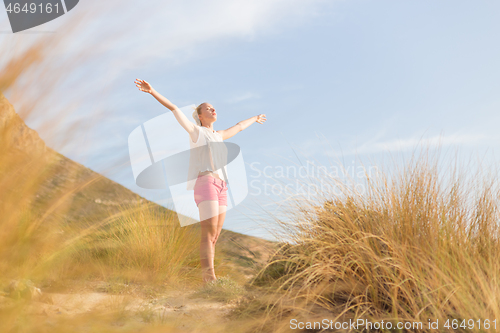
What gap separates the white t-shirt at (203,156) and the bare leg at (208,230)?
0.34 meters

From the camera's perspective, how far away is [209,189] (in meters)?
3.80

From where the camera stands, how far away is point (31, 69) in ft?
3.70

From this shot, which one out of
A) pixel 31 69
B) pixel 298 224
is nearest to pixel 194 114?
pixel 298 224

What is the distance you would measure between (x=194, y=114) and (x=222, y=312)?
230 centimetres

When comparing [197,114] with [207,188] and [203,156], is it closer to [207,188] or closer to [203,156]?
[203,156]

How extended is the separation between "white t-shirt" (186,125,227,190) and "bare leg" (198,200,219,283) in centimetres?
34

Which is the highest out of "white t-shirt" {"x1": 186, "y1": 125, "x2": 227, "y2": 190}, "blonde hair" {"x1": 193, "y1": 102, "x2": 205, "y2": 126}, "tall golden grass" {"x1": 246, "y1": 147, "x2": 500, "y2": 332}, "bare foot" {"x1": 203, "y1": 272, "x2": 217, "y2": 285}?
"blonde hair" {"x1": 193, "y1": 102, "x2": 205, "y2": 126}

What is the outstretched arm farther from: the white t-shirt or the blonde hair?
the white t-shirt

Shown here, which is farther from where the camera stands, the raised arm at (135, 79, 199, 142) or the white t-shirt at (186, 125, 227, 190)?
the white t-shirt at (186, 125, 227, 190)

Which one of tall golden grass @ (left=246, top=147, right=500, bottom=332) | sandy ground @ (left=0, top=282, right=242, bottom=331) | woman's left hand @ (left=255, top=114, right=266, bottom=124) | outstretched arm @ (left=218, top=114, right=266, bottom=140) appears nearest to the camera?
sandy ground @ (left=0, top=282, right=242, bottom=331)

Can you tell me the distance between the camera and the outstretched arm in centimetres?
454

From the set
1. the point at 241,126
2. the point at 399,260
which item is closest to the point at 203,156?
the point at 241,126

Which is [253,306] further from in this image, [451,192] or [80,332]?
[451,192]

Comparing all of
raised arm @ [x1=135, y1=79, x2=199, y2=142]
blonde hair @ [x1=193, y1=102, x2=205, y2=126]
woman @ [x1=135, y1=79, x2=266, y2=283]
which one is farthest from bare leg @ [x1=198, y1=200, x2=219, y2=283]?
blonde hair @ [x1=193, y1=102, x2=205, y2=126]
